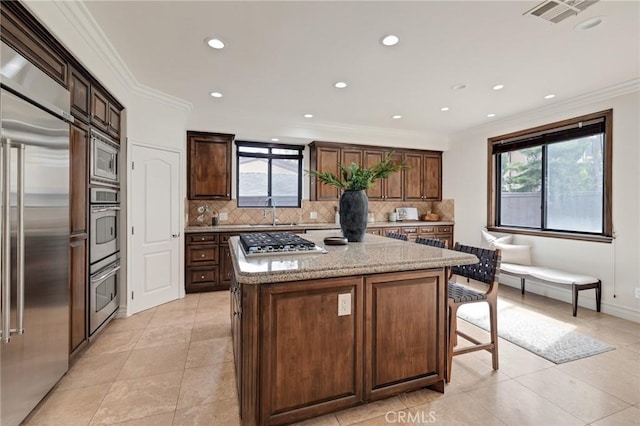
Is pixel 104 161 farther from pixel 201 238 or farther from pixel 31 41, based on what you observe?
pixel 201 238

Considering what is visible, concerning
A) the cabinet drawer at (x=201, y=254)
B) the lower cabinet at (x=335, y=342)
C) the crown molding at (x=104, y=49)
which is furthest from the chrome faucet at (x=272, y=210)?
the lower cabinet at (x=335, y=342)

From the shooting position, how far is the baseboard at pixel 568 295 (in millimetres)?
3330

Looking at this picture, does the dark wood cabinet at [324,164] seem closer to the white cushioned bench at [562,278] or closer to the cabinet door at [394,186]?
the cabinet door at [394,186]

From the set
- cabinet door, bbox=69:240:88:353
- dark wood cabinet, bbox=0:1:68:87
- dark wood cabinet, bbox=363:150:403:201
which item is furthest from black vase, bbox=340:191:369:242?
dark wood cabinet, bbox=363:150:403:201

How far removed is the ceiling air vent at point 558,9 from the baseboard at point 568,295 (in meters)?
3.13

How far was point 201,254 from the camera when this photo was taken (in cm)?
421

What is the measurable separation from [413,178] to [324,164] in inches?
75.5

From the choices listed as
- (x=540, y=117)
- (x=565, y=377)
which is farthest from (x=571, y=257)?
(x=565, y=377)

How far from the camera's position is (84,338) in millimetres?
2461

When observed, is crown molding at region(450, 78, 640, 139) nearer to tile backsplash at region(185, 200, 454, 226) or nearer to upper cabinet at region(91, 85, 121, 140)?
tile backsplash at region(185, 200, 454, 226)

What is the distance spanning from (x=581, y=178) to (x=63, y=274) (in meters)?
5.64

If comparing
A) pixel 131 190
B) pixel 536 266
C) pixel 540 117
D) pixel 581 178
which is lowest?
pixel 536 266

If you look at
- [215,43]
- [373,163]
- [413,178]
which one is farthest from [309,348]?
[413,178]

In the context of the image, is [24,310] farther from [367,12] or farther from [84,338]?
[367,12]
